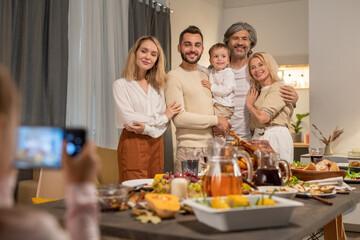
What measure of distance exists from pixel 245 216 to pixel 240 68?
2.80 m

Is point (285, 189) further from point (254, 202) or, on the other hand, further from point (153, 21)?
point (153, 21)

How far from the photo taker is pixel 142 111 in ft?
10.1

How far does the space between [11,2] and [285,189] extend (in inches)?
119

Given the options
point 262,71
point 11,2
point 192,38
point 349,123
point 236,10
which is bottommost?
point 349,123

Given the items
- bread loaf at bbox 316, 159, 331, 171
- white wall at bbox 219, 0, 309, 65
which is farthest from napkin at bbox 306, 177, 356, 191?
white wall at bbox 219, 0, 309, 65

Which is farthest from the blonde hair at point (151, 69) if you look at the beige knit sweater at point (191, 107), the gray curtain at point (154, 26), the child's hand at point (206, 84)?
the gray curtain at point (154, 26)

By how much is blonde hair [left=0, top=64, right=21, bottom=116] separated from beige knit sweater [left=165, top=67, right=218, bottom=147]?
8.83 feet

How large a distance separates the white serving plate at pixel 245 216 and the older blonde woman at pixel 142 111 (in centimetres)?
184

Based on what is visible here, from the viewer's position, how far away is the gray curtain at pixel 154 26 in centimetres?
534

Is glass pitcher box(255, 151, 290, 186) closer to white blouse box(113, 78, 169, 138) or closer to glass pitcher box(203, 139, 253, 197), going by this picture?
glass pitcher box(203, 139, 253, 197)

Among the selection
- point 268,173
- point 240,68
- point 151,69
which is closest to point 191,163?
point 268,173

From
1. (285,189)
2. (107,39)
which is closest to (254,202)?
(285,189)

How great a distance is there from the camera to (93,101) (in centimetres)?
477

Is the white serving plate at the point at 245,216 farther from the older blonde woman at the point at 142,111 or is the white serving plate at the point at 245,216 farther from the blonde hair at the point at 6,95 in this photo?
the older blonde woman at the point at 142,111
